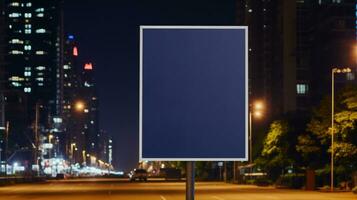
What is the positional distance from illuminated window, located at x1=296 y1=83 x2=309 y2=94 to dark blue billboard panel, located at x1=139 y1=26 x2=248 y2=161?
5747 inches

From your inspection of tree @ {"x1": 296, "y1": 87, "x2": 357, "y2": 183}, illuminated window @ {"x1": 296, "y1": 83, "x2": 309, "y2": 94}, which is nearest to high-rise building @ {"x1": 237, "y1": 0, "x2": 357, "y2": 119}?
illuminated window @ {"x1": 296, "y1": 83, "x2": 309, "y2": 94}

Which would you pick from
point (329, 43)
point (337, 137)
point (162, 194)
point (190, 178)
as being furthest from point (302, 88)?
point (190, 178)

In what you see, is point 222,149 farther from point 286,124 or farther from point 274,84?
point 274,84

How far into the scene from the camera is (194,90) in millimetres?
8211

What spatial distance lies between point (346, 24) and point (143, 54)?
140 m

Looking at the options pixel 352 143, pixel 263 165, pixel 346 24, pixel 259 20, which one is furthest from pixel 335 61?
pixel 352 143

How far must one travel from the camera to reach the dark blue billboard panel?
26.9 feet

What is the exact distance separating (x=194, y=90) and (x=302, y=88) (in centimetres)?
14712

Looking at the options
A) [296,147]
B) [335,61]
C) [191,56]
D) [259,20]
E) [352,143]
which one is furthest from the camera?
[259,20]

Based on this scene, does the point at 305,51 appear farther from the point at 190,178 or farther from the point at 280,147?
the point at 190,178

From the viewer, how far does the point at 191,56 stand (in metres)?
8.20

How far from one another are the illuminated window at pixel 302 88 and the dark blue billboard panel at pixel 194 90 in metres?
146

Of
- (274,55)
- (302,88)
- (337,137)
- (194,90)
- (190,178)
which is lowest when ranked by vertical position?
(190,178)

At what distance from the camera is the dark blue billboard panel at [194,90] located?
26.9 ft
